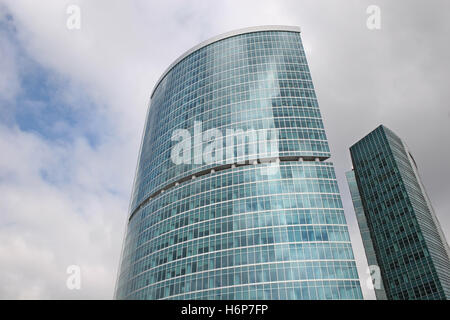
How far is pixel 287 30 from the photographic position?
115125 millimetres

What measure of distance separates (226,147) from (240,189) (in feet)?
48.9

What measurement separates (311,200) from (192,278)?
34639 millimetres

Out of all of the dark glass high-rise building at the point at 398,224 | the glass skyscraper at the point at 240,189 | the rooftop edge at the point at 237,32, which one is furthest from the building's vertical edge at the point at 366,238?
the rooftop edge at the point at 237,32

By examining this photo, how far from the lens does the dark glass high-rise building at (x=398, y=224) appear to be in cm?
13188

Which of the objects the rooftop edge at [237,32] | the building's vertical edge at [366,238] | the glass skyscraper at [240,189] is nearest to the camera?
the glass skyscraper at [240,189]

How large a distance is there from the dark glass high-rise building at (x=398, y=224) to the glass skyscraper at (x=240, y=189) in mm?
76423

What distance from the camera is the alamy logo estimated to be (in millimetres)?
91688

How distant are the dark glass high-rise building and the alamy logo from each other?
87774mm

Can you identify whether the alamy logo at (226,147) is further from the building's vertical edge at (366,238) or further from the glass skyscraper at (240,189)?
the building's vertical edge at (366,238)

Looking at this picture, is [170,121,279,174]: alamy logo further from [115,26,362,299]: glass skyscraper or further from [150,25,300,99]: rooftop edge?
[150,25,300,99]: rooftop edge

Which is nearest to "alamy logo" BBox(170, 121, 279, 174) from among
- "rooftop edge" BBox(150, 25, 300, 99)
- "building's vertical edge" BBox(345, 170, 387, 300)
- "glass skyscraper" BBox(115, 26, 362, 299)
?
"glass skyscraper" BBox(115, 26, 362, 299)

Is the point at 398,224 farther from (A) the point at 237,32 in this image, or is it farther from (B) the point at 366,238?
(A) the point at 237,32
